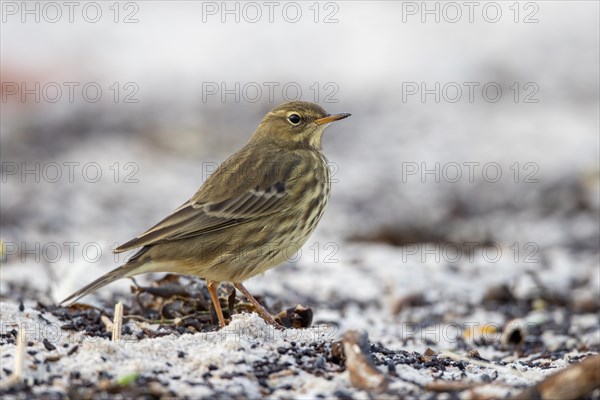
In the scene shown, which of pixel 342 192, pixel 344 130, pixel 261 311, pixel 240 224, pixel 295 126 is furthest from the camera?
pixel 344 130

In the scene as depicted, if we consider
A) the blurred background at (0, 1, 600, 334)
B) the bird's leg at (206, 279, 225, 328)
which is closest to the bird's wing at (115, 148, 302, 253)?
the bird's leg at (206, 279, 225, 328)

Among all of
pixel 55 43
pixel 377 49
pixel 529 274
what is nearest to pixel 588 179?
pixel 529 274

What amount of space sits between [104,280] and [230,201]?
1.09 metres

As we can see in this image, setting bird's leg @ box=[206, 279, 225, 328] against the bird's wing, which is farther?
the bird's wing

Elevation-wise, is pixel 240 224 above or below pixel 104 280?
above

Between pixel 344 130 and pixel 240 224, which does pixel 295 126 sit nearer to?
pixel 240 224

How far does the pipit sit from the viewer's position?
5797mm

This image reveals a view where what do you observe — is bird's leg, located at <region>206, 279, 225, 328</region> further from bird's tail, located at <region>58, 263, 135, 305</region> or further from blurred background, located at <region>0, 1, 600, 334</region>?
blurred background, located at <region>0, 1, 600, 334</region>

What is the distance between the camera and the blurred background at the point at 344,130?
8930mm

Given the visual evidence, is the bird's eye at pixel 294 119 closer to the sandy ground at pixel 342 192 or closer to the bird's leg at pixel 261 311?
the sandy ground at pixel 342 192

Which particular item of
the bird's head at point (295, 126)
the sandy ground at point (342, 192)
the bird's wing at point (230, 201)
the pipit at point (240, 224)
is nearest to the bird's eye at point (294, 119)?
the bird's head at point (295, 126)

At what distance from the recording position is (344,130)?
14.4 m

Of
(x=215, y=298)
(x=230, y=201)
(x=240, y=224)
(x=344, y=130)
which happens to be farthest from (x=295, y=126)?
(x=344, y=130)

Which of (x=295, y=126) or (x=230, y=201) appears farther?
(x=295, y=126)
